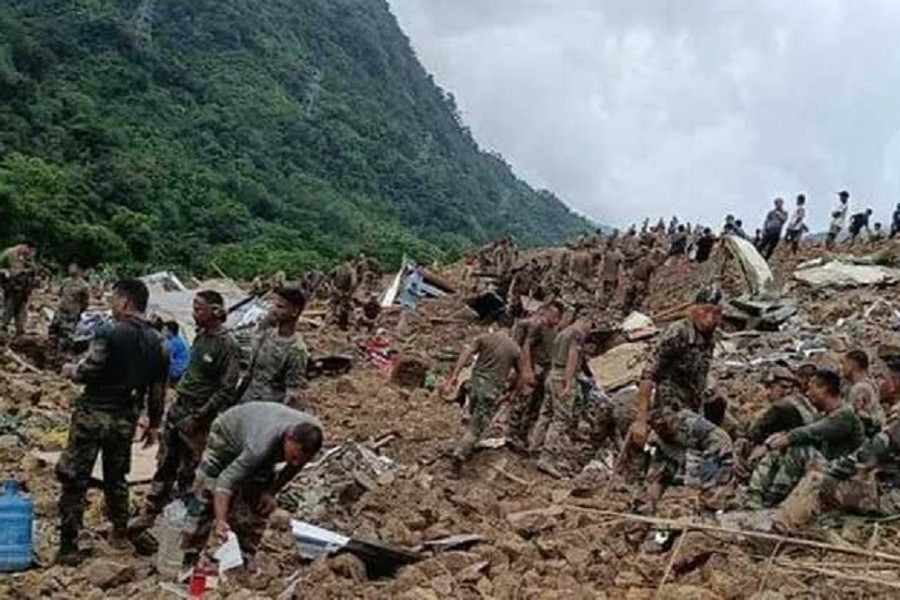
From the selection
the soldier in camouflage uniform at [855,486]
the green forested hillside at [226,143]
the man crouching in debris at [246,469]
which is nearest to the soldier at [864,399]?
the soldier in camouflage uniform at [855,486]

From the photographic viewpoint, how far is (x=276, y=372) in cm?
595

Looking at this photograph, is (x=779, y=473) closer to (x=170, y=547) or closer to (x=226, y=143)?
(x=170, y=547)

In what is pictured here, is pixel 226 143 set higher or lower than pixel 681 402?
higher

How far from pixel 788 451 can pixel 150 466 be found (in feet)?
14.9

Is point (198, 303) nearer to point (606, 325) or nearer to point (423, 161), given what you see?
point (606, 325)

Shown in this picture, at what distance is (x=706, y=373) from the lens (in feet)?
21.4

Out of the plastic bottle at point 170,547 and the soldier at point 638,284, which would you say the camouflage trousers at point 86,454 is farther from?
the soldier at point 638,284

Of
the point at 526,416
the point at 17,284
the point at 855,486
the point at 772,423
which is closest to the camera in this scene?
the point at 855,486

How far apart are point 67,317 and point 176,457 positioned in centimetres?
710

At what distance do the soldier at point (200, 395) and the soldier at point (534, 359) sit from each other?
3335 mm

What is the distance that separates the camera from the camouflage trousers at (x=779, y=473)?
6057 mm

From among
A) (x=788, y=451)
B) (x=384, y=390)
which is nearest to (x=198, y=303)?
(x=788, y=451)

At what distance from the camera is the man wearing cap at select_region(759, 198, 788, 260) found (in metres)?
19.1

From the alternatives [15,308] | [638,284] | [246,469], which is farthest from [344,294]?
[246,469]
